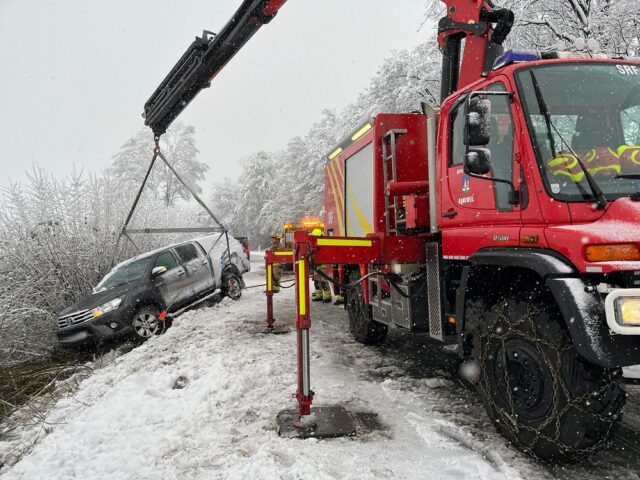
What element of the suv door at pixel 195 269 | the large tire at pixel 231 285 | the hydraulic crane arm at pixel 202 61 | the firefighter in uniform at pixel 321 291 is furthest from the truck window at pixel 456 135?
the large tire at pixel 231 285

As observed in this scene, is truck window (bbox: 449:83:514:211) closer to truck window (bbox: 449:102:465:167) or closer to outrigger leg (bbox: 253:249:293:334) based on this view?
truck window (bbox: 449:102:465:167)

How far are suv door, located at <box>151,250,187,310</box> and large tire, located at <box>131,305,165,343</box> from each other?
0.35 m

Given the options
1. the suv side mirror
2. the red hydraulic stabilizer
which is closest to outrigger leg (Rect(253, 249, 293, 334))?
the suv side mirror

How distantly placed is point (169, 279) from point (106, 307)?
1343 mm

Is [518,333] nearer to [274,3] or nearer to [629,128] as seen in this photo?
[629,128]

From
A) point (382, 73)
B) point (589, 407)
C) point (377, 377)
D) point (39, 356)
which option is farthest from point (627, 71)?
point (382, 73)

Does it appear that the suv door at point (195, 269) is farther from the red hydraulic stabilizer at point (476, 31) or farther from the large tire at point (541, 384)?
the large tire at point (541, 384)

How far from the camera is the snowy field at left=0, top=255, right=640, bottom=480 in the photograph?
2846mm

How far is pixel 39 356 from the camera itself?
8438 millimetres

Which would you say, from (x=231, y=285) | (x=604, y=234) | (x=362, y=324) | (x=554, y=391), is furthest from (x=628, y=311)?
(x=231, y=285)

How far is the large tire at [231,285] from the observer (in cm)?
1112

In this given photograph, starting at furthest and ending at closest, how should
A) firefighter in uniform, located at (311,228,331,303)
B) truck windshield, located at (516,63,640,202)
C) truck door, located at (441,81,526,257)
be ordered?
firefighter in uniform, located at (311,228,331,303), truck door, located at (441,81,526,257), truck windshield, located at (516,63,640,202)

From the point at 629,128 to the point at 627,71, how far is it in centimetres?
52

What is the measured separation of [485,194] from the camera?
3.44 m
